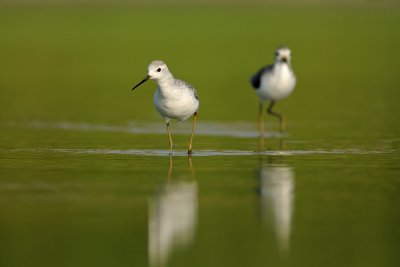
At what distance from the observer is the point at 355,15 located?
83.4 m

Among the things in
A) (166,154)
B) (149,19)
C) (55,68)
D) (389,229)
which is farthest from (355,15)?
(389,229)

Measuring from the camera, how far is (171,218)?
44.7ft

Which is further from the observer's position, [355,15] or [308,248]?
[355,15]

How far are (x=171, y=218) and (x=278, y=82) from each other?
39.0ft

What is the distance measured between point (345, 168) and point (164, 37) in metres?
47.3

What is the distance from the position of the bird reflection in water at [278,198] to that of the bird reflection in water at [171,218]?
92 cm

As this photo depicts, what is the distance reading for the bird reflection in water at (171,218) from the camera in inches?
482

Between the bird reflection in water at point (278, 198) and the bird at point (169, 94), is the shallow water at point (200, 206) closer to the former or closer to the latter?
the bird reflection in water at point (278, 198)

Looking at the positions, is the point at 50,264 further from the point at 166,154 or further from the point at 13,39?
the point at 13,39

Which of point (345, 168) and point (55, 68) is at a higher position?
point (55, 68)

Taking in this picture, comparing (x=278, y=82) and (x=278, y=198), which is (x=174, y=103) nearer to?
(x=278, y=198)

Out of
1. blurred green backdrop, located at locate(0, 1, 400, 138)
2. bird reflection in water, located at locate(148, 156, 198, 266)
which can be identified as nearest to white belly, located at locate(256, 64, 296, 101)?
blurred green backdrop, located at locate(0, 1, 400, 138)

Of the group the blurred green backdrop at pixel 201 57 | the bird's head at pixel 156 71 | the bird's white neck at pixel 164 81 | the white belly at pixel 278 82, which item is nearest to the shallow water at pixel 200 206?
the bird's white neck at pixel 164 81

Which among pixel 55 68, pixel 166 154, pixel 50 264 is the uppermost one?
pixel 55 68
